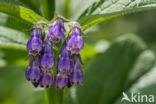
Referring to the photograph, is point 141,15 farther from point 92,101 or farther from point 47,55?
point 47,55

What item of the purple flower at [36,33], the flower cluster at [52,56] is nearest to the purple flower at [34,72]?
the flower cluster at [52,56]

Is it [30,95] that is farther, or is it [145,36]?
[145,36]

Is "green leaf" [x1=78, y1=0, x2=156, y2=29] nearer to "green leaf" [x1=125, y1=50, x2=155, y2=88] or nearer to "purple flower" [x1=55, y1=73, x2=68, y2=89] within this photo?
"purple flower" [x1=55, y1=73, x2=68, y2=89]

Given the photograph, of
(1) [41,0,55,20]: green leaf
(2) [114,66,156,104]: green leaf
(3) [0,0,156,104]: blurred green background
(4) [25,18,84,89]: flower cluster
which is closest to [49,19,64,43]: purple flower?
(4) [25,18,84,89]: flower cluster

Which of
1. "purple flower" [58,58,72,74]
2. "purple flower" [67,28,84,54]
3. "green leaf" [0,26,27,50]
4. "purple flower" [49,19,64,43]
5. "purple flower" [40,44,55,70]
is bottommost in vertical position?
"purple flower" [58,58,72,74]

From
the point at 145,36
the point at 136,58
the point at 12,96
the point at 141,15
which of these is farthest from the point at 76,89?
the point at 141,15
